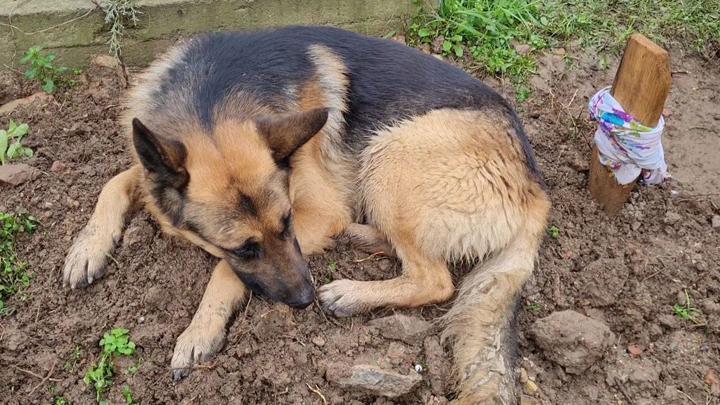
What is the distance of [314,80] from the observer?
383cm

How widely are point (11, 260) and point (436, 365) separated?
8.48ft

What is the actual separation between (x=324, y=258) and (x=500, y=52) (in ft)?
8.34

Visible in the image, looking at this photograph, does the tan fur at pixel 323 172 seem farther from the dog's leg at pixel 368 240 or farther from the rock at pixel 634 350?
the rock at pixel 634 350

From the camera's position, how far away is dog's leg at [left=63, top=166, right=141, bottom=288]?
3496 mm

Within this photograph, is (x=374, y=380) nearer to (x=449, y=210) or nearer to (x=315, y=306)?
(x=315, y=306)

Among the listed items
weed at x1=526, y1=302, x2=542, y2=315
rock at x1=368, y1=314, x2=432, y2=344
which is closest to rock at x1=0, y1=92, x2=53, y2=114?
rock at x1=368, y1=314, x2=432, y2=344

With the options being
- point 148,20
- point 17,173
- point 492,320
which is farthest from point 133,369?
point 148,20

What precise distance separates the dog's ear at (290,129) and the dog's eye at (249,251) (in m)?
0.46

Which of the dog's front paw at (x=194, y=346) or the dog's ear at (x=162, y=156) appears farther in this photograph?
the dog's front paw at (x=194, y=346)

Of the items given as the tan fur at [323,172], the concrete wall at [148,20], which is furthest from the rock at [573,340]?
the concrete wall at [148,20]

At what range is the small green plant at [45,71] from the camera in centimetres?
450

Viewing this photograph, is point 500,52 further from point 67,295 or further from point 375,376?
point 67,295

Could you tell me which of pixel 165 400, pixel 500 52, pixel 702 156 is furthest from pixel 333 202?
pixel 702 156

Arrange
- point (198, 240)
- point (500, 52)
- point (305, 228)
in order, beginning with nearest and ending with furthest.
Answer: point (198, 240)
point (305, 228)
point (500, 52)
